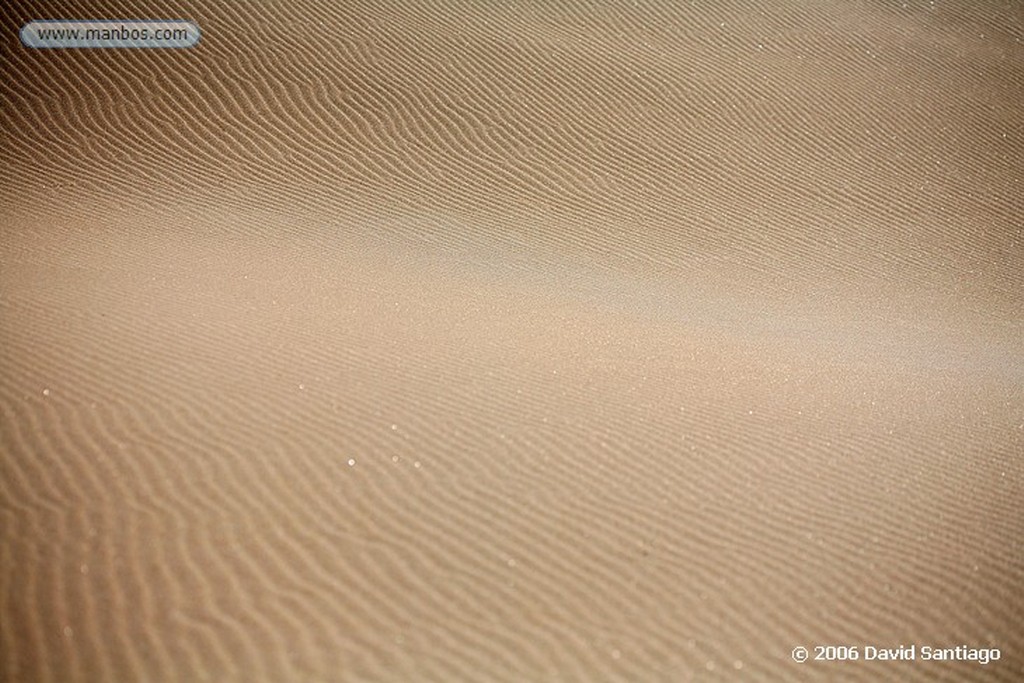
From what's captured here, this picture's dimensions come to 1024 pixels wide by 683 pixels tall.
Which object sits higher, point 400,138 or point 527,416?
point 400,138

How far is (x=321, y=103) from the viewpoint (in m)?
11.7

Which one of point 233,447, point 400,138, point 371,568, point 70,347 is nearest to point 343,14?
point 400,138

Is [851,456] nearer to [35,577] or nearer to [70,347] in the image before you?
→ [35,577]

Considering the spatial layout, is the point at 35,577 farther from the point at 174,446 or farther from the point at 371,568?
the point at 371,568

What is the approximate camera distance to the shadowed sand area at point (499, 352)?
12.8 feet

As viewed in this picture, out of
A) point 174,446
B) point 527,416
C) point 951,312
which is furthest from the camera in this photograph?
point 951,312

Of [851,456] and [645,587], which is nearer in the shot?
[645,587]

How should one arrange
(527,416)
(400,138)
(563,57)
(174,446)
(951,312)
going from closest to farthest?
(174,446), (527,416), (951,312), (400,138), (563,57)

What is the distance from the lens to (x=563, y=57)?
13109 millimetres

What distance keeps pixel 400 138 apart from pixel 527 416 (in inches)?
278

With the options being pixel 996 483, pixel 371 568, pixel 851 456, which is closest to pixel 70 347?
pixel 371 568

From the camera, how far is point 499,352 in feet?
20.7

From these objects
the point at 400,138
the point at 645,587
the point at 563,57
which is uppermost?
the point at 563,57

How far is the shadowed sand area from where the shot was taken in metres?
3.89
